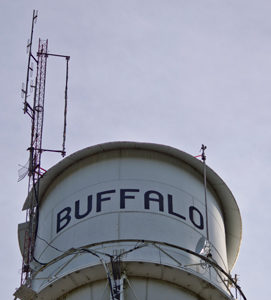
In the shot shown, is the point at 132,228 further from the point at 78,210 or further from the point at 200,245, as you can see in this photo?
the point at 200,245

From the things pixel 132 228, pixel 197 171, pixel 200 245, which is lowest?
pixel 200 245

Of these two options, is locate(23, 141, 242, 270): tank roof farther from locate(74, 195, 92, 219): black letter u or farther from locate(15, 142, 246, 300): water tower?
locate(74, 195, 92, 219): black letter u

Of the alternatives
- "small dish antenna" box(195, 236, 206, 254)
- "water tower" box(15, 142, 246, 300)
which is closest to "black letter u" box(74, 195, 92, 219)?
"water tower" box(15, 142, 246, 300)

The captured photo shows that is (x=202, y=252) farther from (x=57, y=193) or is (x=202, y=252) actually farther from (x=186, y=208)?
(x=57, y=193)

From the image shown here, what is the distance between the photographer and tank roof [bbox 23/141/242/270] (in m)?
25.1

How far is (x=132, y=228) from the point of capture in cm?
2295

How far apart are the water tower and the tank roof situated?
3cm

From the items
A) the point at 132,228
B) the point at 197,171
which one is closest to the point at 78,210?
the point at 132,228

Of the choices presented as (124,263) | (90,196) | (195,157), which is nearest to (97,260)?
(124,263)

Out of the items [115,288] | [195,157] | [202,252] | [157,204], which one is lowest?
[115,288]

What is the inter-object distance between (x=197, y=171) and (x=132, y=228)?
362cm

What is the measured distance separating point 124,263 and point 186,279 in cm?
175

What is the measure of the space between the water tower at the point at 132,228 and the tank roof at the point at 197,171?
0.10ft

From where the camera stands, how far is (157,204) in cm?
2362
